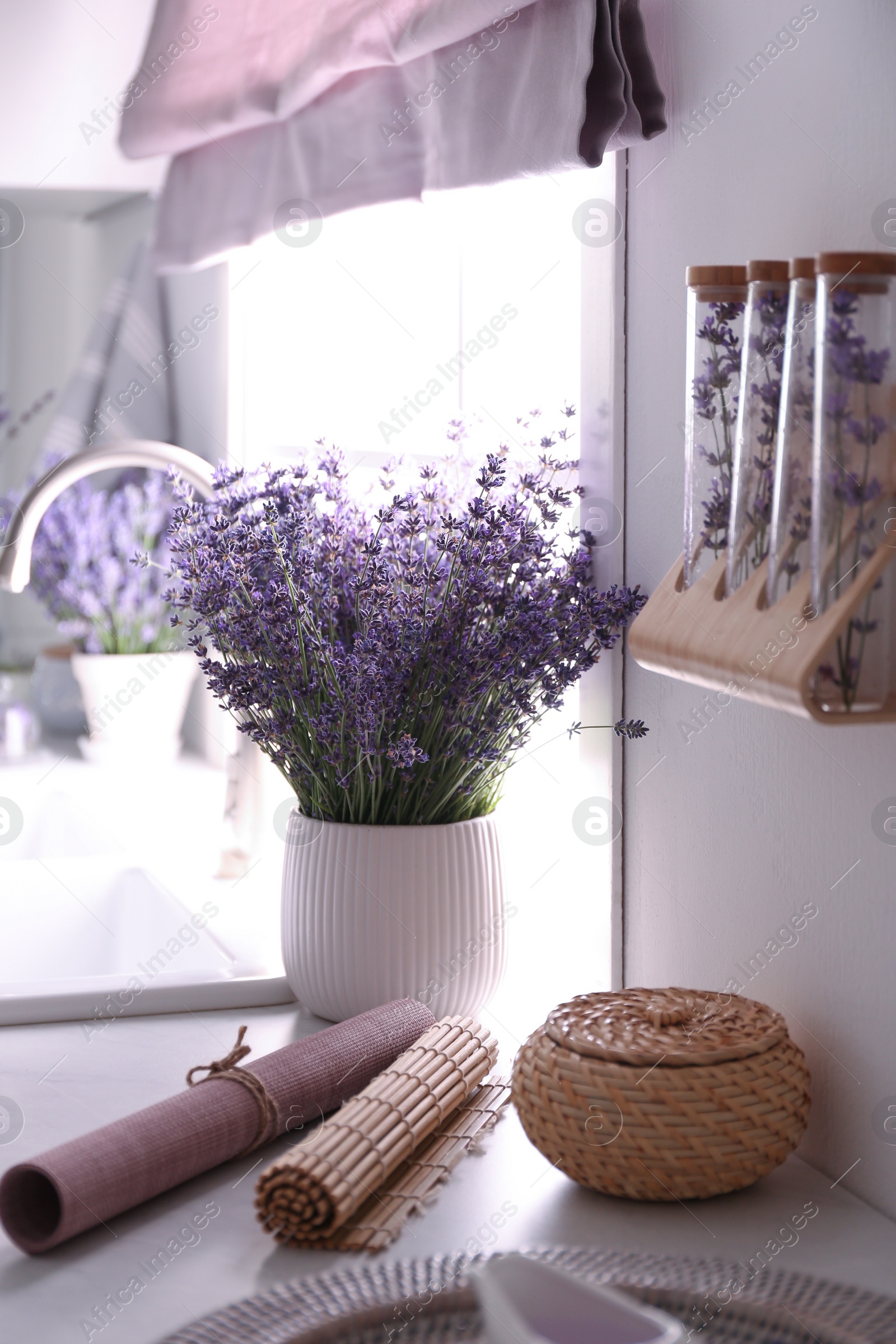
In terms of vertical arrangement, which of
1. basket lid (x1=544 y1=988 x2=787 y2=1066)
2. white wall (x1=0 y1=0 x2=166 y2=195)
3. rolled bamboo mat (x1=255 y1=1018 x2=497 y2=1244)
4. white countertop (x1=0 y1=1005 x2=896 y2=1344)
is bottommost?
white countertop (x1=0 y1=1005 x2=896 y2=1344)

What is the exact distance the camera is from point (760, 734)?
2.72ft

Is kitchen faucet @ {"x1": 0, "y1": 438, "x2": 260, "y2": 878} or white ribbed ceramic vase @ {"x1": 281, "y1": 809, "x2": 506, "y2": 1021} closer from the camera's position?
white ribbed ceramic vase @ {"x1": 281, "y1": 809, "x2": 506, "y2": 1021}

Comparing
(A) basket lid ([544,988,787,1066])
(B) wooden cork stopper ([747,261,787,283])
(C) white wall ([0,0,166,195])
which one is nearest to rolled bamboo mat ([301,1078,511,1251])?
(A) basket lid ([544,988,787,1066])

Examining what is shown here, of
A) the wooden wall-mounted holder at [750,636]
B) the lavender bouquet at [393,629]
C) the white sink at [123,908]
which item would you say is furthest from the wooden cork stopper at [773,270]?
the white sink at [123,908]

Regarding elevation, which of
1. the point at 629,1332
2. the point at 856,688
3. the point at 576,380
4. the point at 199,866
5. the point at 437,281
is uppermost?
the point at 437,281

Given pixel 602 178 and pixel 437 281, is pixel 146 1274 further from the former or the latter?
pixel 437 281

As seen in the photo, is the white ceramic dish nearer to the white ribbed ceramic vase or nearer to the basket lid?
the basket lid

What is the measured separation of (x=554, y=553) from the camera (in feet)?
3.20

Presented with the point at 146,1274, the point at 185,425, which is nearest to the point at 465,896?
the point at 146,1274

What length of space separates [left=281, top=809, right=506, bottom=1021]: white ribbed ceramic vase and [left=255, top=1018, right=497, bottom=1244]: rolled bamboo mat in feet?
0.26

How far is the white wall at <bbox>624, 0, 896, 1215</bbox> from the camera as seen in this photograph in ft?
2.36

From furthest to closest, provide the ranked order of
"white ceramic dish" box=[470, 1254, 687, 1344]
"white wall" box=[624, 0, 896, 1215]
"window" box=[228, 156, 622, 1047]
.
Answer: "window" box=[228, 156, 622, 1047]
"white wall" box=[624, 0, 896, 1215]
"white ceramic dish" box=[470, 1254, 687, 1344]

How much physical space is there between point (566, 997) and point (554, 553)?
0.37 meters

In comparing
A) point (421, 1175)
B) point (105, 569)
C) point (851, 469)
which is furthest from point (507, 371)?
point (105, 569)
